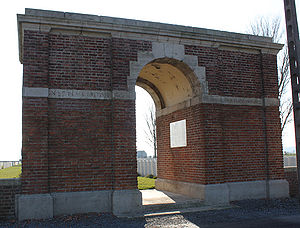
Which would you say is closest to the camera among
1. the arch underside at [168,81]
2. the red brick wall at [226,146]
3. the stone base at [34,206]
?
the stone base at [34,206]

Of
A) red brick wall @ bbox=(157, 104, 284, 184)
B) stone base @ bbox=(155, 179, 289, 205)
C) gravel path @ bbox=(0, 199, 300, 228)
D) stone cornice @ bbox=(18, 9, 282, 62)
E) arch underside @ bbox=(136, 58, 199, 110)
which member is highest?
stone cornice @ bbox=(18, 9, 282, 62)

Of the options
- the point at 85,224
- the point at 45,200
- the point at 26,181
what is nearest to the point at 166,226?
the point at 85,224

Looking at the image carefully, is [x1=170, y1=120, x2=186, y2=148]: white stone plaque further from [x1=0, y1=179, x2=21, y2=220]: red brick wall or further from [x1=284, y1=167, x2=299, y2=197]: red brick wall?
[x1=0, y1=179, x2=21, y2=220]: red brick wall

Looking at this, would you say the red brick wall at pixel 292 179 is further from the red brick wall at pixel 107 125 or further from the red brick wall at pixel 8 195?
the red brick wall at pixel 8 195

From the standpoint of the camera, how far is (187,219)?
7602mm

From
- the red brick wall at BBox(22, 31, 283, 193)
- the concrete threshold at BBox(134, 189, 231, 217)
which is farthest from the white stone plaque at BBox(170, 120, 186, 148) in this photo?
the concrete threshold at BBox(134, 189, 231, 217)

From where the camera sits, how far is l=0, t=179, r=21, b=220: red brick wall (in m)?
7.73

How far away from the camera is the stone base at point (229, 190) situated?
9055 millimetres

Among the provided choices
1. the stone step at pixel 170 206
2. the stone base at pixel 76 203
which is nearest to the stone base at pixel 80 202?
the stone base at pixel 76 203

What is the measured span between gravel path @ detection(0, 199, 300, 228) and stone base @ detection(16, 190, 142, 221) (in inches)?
9.1

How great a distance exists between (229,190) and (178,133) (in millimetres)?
2505

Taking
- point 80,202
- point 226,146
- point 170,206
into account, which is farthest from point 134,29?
point 170,206

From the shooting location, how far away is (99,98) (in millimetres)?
8539

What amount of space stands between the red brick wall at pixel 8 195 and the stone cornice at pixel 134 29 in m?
3.92
